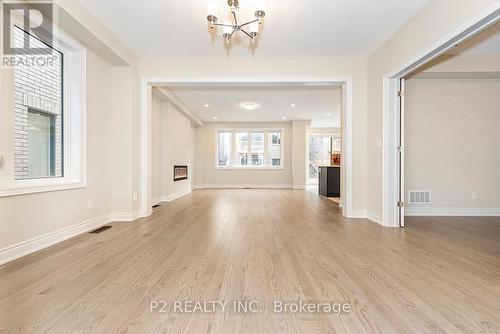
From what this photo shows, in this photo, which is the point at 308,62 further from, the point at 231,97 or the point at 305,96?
the point at 231,97

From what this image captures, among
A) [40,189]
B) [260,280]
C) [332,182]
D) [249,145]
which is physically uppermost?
[249,145]

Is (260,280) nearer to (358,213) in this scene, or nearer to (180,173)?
(358,213)

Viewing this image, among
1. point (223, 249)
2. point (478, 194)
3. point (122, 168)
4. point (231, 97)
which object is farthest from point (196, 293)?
point (231, 97)

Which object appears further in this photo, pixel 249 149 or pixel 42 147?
pixel 249 149

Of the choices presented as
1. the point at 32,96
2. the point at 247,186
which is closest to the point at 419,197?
the point at 32,96

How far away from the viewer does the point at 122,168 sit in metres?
3.97

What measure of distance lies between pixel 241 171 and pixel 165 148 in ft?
14.8

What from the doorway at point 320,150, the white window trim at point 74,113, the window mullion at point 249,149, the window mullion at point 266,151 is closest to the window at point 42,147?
the white window trim at point 74,113

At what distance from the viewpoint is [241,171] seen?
1046 centimetres

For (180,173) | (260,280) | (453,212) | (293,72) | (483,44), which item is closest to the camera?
(260,280)

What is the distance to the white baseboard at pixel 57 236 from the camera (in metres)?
2.29

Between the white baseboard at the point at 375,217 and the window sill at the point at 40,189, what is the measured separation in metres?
4.14

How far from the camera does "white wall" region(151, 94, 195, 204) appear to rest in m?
5.91

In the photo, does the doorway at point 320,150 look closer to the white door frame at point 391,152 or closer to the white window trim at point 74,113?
the white door frame at point 391,152
